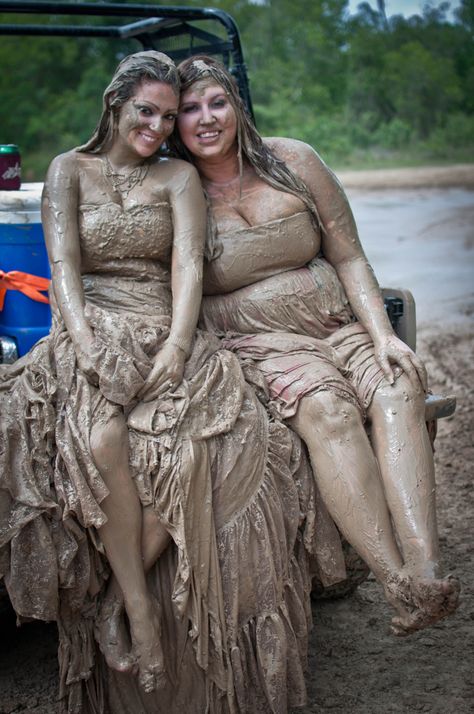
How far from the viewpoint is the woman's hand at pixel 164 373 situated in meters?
2.77

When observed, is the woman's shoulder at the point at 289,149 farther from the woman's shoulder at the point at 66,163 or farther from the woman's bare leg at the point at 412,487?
the woman's bare leg at the point at 412,487

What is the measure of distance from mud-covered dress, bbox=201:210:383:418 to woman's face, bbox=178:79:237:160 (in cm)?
29

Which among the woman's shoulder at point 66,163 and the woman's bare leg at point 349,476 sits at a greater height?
the woman's shoulder at point 66,163

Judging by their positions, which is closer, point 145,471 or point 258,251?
point 145,471

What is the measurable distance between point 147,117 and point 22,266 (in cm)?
93

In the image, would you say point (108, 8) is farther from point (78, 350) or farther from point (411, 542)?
point (411, 542)

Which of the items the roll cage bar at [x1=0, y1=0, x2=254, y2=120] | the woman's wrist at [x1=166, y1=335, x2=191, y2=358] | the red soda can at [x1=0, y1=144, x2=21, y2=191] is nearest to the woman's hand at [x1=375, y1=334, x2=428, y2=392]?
the woman's wrist at [x1=166, y1=335, x2=191, y2=358]

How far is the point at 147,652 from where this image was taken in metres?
2.72

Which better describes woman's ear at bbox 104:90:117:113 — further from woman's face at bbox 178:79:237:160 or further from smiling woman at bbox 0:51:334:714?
woman's face at bbox 178:79:237:160

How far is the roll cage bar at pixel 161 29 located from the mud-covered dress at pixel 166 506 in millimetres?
1628

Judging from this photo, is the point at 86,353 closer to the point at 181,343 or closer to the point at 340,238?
the point at 181,343

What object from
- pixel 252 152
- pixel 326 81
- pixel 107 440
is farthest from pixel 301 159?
pixel 326 81

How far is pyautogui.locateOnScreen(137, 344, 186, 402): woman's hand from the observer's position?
2771 millimetres

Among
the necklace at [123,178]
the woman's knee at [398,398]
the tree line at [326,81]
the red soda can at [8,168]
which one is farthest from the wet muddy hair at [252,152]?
the tree line at [326,81]
